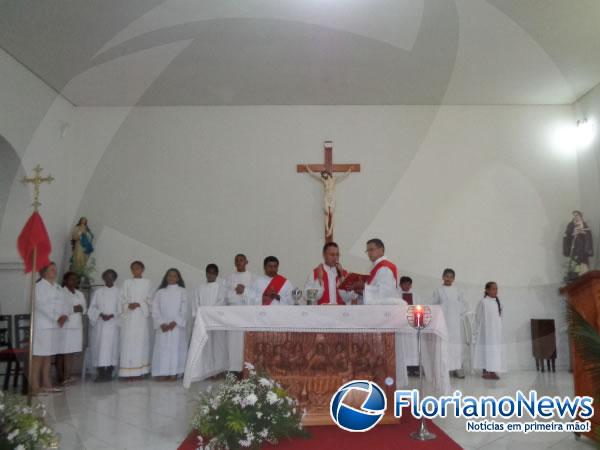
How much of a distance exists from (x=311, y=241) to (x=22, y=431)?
23.6 ft

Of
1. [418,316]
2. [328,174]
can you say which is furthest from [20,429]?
[328,174]

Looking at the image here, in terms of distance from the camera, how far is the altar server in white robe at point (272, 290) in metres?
6.14

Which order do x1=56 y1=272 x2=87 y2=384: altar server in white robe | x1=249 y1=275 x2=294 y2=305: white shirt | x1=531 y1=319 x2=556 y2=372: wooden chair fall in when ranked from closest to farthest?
x1=249 y1=275 x2=294 y2=305: white shirt, x1=56 y1=272 x2=87 y2=384: altar server in white robe, x1=531 y1=319 x2=556 y2=372: wooden chair

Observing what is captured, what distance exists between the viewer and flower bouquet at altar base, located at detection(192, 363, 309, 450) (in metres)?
4.24

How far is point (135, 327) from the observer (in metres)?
8.95

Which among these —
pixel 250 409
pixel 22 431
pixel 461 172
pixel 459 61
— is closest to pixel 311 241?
pixel 461 172

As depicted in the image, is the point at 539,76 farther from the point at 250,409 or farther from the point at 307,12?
the point at 250,409

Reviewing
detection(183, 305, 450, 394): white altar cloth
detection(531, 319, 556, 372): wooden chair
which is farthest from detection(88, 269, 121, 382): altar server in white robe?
detection(531, 319, 556, 372): wooden chair

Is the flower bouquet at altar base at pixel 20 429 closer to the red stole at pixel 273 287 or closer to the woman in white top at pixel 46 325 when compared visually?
the red stole at pixel 273 287

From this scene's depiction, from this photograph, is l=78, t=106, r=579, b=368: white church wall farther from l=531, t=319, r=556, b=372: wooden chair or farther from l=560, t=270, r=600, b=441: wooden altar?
l=560, t=270, r=600, b=441: wooden altar

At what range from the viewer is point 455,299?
938 cm

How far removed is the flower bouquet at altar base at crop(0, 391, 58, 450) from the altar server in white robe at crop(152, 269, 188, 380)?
212 inches

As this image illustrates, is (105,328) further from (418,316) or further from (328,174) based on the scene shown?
(418,316)

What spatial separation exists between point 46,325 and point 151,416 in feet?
9.18
